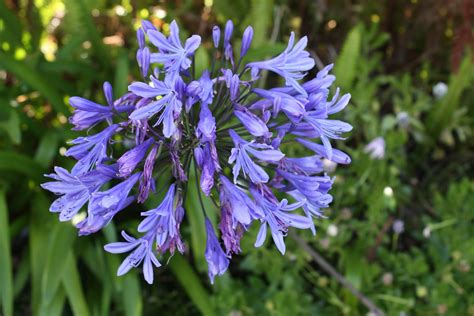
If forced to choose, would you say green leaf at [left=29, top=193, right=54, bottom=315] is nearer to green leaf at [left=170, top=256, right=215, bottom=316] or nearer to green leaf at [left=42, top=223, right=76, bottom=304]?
green leaf at [left=42, top=223, right=76, bottom=304]

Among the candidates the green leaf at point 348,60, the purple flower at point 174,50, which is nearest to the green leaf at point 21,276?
the purple flower at point 174,50

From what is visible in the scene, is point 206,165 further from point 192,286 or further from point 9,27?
point 9,27

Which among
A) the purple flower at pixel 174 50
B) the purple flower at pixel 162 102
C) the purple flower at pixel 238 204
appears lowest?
the purple flower at pixel 238 204

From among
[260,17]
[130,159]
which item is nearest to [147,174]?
[130,159]

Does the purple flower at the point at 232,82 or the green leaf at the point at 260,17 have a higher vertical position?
the purple flower at the point at 232,82

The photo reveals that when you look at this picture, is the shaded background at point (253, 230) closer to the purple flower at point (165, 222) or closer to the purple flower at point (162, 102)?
the purple flower at point (165, 222)

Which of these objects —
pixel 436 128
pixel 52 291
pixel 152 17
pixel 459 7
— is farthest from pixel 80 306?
pixel 459 7
